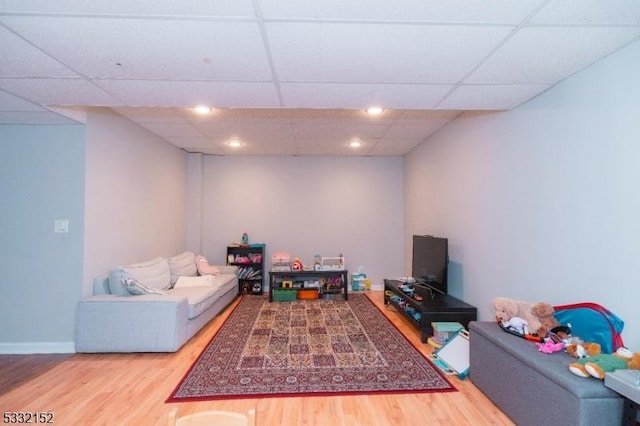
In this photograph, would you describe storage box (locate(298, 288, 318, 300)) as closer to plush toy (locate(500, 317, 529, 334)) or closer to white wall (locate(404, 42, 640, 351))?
white wall (locate(404, 42, 640, 351))

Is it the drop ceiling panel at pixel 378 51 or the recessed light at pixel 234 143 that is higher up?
the recessed light at pixel 234 143

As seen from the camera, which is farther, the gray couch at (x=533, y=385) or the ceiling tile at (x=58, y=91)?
the ceiling tile at (x=58, y=91)

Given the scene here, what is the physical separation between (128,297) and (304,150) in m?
3.44

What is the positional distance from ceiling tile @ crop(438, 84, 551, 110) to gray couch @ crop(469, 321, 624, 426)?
179 cm

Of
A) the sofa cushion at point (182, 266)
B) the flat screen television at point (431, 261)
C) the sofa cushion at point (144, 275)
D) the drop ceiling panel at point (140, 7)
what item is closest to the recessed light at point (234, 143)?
the sofa cushion at point (182, 266)

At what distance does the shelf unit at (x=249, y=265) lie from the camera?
5.62 meters

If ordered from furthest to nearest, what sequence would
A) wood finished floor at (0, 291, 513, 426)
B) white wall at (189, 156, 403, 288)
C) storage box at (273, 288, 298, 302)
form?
white wall at (189, 156, 403, 288), storage box at (273, 288, 298, 302), wood finished floor at (0, 291, 513, 426)

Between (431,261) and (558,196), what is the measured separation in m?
1.90

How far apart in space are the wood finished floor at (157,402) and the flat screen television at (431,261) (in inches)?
52.8

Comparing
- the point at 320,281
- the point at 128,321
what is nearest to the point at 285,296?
the point at 320,281

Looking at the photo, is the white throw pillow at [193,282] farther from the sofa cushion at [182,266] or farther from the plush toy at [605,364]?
the plush toy at [605,364]

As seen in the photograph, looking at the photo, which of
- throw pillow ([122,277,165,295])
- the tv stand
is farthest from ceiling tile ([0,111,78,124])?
the tv stand

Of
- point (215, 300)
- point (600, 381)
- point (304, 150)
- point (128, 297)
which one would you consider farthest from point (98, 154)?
point (600, 381)

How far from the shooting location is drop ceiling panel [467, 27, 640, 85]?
169 cm
